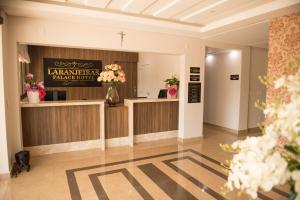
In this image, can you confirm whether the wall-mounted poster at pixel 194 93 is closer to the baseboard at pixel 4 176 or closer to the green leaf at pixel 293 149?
the baseboard at pixel 4 176

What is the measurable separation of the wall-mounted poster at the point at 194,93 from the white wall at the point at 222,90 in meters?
1.47

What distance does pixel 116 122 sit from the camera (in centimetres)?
481

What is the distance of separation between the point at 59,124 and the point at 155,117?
224 cm

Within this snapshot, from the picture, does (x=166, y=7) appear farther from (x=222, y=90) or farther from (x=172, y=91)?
(x=222, y=90)

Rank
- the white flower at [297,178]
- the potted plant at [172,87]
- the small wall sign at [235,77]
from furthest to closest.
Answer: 1. the small wall sign at [235,77]
2. the potted plant at [172,87]
3. the white flower at [297,178]

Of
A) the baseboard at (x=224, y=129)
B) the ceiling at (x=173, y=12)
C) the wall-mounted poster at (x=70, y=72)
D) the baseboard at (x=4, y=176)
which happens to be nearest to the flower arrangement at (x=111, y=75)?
the ceiling at (x=173, y=12)

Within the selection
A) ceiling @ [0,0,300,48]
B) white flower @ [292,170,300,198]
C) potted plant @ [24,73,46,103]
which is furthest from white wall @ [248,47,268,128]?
white flower @ [292,170,300,198]

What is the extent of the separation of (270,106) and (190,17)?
11.2ft

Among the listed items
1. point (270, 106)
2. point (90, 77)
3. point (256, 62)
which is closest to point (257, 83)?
point (256, 62)

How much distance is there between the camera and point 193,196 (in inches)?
111

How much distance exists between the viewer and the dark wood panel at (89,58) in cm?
649

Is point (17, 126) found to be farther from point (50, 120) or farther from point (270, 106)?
point (270, 106)

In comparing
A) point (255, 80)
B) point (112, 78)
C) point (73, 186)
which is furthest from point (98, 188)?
point (255, 80)

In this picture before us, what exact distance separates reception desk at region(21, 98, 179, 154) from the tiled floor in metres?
0.29
